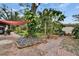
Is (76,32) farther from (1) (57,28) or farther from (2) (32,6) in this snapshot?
(2) (32,6)

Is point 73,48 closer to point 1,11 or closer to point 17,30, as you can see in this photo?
point 17,30

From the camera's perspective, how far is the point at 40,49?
203 cm

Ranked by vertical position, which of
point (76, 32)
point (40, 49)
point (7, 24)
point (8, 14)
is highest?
point (8, 14)

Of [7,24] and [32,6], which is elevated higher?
[32,6]

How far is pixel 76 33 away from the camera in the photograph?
Result: 2008 mm

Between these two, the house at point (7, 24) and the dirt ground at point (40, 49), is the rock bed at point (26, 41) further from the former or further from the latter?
the house at point (7, 24)

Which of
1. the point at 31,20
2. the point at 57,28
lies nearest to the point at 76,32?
the point at 57,28

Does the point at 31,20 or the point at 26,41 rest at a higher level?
the point at 31,20

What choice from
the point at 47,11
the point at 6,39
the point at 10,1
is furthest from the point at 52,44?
the point at 10,1

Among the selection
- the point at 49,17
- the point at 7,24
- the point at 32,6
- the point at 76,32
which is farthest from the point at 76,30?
the point at 7,24

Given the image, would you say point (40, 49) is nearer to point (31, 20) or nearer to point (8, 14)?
point (31, 20)

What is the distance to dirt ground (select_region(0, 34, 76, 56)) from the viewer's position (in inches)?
79.4

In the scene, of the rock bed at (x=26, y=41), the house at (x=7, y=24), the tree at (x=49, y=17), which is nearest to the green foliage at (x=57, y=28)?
the tree at (x=49, y=17)

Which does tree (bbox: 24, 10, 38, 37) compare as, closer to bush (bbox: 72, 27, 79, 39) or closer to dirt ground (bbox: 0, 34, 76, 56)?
dirt ground (bbox: 0, 34, 76, 56)
